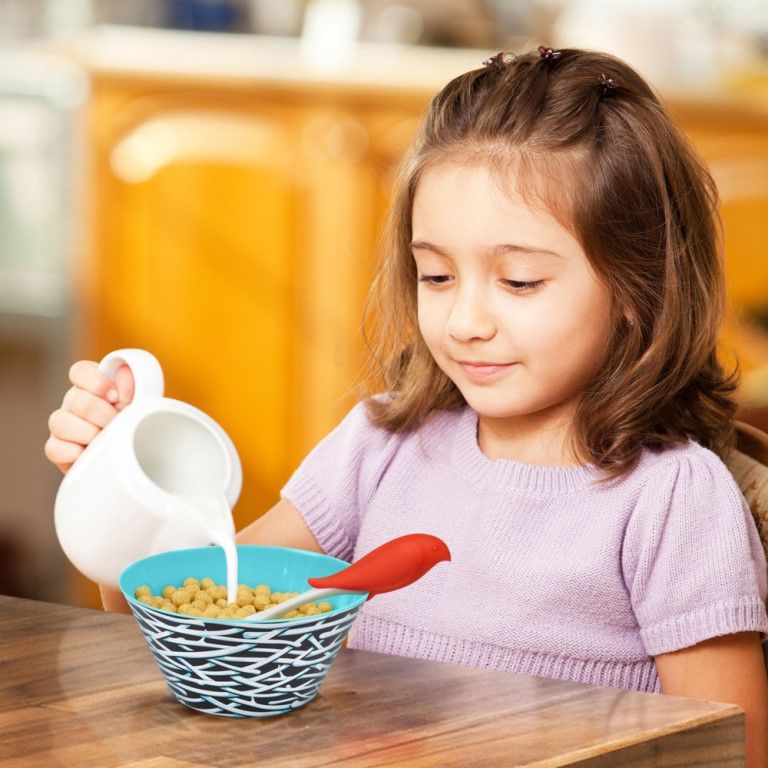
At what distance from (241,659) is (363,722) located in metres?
0.08

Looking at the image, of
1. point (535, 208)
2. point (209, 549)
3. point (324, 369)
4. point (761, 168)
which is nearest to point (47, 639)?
point (209, 549)

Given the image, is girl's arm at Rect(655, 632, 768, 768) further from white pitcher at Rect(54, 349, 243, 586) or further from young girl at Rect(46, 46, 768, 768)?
white pitcher at Rect(54, 349, 243, 586)

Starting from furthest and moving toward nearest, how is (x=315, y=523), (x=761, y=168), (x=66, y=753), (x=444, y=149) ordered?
(x=761, y=168)
(x=315, y=523)
(x=444, y=149)
(x=66, y=753)

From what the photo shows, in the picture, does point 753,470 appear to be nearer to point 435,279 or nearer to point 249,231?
point 435,279

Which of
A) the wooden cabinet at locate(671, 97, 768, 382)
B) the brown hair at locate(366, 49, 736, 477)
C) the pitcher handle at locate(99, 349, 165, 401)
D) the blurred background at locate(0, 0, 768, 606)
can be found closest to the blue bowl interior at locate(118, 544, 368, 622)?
the pitcher handle at locate(99, 349, 165, 401)

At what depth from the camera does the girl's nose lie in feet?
3.94

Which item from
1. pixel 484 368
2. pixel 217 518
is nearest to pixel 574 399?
pixel 484 368

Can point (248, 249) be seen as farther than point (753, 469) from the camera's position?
Yes

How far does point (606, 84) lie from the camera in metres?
1.27

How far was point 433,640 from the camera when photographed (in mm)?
1283

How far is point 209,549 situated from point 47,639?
126 millimetres

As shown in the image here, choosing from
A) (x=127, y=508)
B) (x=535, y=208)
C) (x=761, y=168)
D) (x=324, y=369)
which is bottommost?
(x=324, y=369)

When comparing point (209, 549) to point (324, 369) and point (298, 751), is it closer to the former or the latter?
point (298, 751)

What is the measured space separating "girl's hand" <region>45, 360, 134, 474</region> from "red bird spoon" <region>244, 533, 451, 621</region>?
36 centimetres
